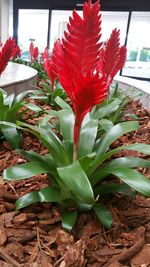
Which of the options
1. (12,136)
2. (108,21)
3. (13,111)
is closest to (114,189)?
(12,136)

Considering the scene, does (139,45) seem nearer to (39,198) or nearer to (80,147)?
(80,147)

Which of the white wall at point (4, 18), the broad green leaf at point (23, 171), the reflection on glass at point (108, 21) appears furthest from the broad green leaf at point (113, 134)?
the white wall at point (4, 18)

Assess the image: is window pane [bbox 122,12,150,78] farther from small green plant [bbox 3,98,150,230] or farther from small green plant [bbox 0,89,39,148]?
small green plant [bbox 3,98,150,230]

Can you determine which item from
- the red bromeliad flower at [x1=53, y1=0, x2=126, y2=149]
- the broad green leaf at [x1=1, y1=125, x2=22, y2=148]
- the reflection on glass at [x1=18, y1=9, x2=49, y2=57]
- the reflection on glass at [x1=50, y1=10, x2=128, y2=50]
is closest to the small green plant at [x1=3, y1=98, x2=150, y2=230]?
the red bromeliad flower at [x1=53, y1=0, x2=126, y2=149]

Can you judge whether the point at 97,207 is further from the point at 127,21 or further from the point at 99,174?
the point at 127,21

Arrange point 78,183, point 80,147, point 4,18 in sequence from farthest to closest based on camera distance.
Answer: point 4,18
point 80,147
point 78,183
